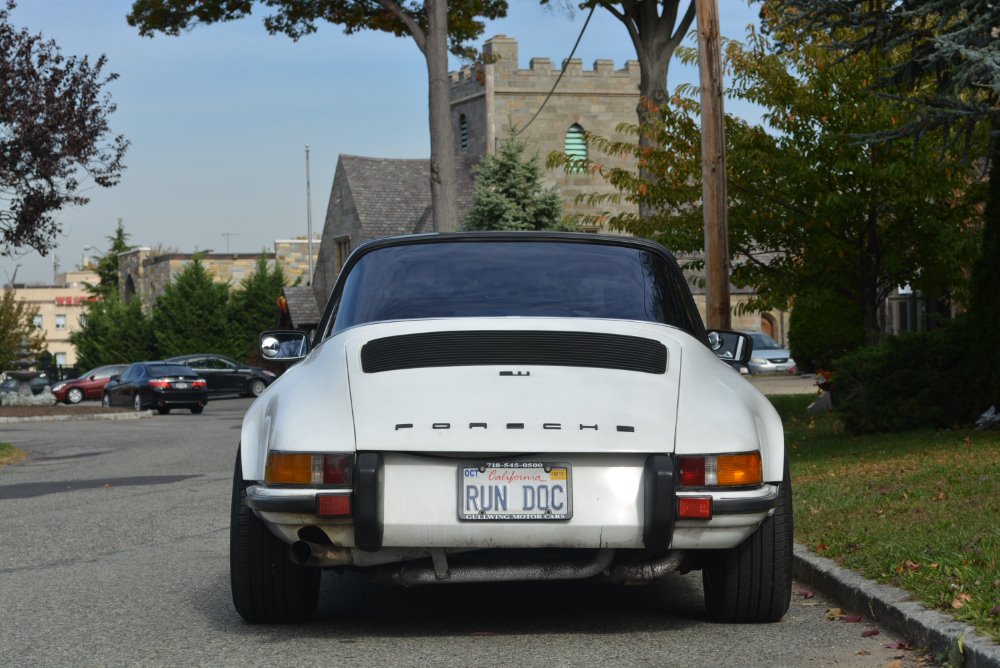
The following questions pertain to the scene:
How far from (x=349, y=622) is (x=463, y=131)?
6036cm

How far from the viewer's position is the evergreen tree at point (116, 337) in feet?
205

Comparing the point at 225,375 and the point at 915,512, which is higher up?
the point at 915,512

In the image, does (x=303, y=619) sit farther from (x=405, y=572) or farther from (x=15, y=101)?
(x=15, y=101)

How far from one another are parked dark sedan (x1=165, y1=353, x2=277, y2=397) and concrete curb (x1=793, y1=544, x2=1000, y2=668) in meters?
40.6

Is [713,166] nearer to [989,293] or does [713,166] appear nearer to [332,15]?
[989,293]

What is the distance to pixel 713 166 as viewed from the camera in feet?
52.4

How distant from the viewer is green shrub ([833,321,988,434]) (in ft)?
48.0

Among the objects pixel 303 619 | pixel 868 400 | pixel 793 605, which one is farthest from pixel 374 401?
pixel 868 400

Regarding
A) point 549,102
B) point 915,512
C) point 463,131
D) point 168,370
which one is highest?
point 549,102

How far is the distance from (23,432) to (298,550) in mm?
22526

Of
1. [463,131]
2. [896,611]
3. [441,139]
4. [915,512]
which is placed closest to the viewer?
[896,611]

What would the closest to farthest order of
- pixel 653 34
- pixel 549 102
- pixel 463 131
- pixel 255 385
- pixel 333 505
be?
pixel 333 505 < pixel 653 34 < pixel 255 385 < pixel 549 102 < pixel 463 131

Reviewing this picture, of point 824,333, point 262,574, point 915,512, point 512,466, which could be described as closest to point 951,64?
point 915,512

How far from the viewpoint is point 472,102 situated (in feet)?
212
